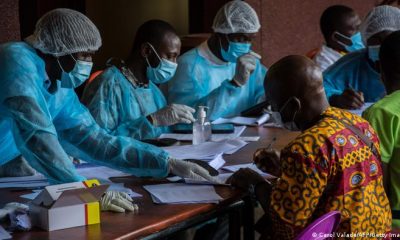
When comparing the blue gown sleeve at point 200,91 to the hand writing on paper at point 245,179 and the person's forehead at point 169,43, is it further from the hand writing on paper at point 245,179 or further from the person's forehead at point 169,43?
the hand writing on paper at point 245,179

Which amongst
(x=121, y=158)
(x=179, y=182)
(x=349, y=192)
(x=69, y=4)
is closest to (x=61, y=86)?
(x=121, y=158)

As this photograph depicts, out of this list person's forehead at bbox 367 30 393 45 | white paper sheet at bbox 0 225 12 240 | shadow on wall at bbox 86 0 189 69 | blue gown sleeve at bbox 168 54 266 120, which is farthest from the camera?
shadow on wall at bbox 86 0 189 69

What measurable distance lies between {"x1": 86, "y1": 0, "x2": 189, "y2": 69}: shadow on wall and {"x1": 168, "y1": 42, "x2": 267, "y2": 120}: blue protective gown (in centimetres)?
314

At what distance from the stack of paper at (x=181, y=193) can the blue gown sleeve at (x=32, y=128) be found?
0.27m

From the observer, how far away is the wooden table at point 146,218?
1.88 metres

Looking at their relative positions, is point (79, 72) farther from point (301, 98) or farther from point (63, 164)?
point (301, 98)

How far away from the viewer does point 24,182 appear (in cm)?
248

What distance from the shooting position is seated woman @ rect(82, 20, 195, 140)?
3307 millimetres

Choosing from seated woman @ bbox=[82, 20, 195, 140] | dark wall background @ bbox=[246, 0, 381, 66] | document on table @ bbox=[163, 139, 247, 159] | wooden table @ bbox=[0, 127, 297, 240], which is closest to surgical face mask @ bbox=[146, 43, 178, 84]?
seated woman @ bbox=[82, 20, 195, 140]

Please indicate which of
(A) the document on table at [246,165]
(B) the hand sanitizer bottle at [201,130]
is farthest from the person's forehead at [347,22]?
(A) the document on table at [246,165]

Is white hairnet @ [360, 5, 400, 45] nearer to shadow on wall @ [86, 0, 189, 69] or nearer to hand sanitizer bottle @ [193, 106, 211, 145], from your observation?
hand sanitizer bottle @ [193, 106, 211, 145]

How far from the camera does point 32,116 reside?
2219 millimetres

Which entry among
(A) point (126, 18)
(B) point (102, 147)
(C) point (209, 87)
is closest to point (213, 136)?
(C) point (209, 87)

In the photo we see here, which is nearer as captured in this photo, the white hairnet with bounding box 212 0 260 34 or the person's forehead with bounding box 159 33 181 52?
the person's forehead with bounding box 159 33 181 52
